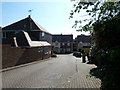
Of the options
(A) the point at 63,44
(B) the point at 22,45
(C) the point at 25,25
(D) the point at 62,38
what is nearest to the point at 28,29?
(C) the point at 25,25

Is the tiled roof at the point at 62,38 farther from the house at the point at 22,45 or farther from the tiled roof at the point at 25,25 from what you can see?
the tiled roof at the point at 25,25

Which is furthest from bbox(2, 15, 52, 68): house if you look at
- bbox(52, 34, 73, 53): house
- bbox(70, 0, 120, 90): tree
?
bbox(52, 34, 73, 53): house

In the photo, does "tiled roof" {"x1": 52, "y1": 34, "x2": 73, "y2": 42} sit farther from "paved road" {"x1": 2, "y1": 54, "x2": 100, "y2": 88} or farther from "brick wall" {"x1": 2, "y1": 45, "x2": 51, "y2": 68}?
"paved road" {"x1": 2, "y1": 54, "x2": 100, "y2": 88}

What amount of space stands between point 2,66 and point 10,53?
2.20 meters

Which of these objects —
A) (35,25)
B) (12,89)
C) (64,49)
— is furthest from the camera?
(64,49)

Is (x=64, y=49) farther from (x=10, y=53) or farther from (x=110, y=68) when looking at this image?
(x=110, y=68)

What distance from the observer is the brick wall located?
16.7m

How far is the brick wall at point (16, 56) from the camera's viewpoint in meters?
16.7

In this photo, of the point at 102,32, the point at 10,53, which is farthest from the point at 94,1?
the point at 10,53

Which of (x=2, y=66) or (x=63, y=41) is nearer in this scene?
(x=2, y=66)

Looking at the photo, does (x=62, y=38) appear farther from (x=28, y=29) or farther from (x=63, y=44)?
(x=28, y=29)

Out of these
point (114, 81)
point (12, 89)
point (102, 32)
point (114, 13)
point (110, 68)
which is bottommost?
point (12, 89)

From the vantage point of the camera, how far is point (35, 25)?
43.5 metres

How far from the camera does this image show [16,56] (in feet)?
64.3
